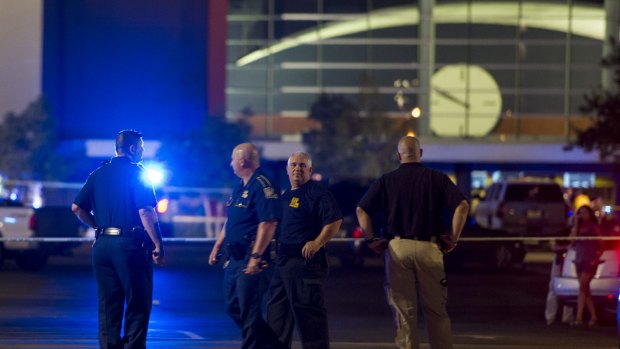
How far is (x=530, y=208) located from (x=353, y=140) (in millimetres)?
14889

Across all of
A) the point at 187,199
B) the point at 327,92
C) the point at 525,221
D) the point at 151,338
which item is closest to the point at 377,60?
the point at 327,92

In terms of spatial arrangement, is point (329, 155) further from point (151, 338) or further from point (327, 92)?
point (151, 338)

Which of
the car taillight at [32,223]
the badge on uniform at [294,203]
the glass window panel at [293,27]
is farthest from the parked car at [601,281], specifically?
the glass window panel at [293,27]

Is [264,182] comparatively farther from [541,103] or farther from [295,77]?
[541,103]

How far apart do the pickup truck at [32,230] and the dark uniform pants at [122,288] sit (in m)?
12.7

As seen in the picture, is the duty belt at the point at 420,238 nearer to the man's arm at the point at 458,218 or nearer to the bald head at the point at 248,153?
the man's arm at the point at 458,218

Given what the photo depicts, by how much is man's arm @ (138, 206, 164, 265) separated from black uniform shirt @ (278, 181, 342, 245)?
3.23 ft

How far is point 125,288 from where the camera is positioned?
399 inches

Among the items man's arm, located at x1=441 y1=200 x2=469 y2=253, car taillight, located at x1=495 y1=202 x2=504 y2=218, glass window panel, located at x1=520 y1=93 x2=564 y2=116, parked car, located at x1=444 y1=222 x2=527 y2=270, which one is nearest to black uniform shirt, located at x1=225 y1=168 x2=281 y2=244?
man's arm, located at x1=441 y1=200 x2=469 y2=253

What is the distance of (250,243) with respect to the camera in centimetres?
1006

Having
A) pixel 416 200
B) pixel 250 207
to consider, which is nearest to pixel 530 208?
pixel 416 200

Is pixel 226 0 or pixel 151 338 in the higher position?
pixel 226 0

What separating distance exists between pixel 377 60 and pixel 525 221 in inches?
808

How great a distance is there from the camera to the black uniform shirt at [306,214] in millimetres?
10461
